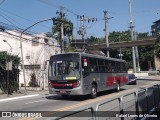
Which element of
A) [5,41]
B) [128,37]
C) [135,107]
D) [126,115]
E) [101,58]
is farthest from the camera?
[128,37]

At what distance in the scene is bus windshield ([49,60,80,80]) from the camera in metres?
20.0

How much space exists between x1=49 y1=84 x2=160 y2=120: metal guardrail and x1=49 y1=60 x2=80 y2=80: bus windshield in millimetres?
8088

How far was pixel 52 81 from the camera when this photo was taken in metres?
20.8

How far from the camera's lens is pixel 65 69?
20.3 meters

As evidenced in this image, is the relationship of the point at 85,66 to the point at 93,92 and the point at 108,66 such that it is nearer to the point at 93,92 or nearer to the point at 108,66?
the point at 93,92

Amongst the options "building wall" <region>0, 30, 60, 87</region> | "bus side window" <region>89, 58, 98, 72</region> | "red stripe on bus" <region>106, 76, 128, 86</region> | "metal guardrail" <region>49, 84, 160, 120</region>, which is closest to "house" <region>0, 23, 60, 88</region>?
"building wall" <region>0, 30, 60, 87</region>

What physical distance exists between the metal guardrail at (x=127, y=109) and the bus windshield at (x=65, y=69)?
809 cm

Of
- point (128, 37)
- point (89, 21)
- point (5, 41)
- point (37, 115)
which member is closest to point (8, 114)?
point (37, 115)

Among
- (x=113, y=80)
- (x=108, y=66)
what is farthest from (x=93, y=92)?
(x=113, y=80)

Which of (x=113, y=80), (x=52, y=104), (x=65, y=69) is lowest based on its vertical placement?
(x=52, y=104)

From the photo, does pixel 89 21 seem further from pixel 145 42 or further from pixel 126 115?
pixel 126 115

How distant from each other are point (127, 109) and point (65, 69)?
12.0 meters

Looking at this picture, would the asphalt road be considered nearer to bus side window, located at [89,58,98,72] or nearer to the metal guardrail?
bus side window, located at [89,58,98,72]

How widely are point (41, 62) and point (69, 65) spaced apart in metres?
26.5
